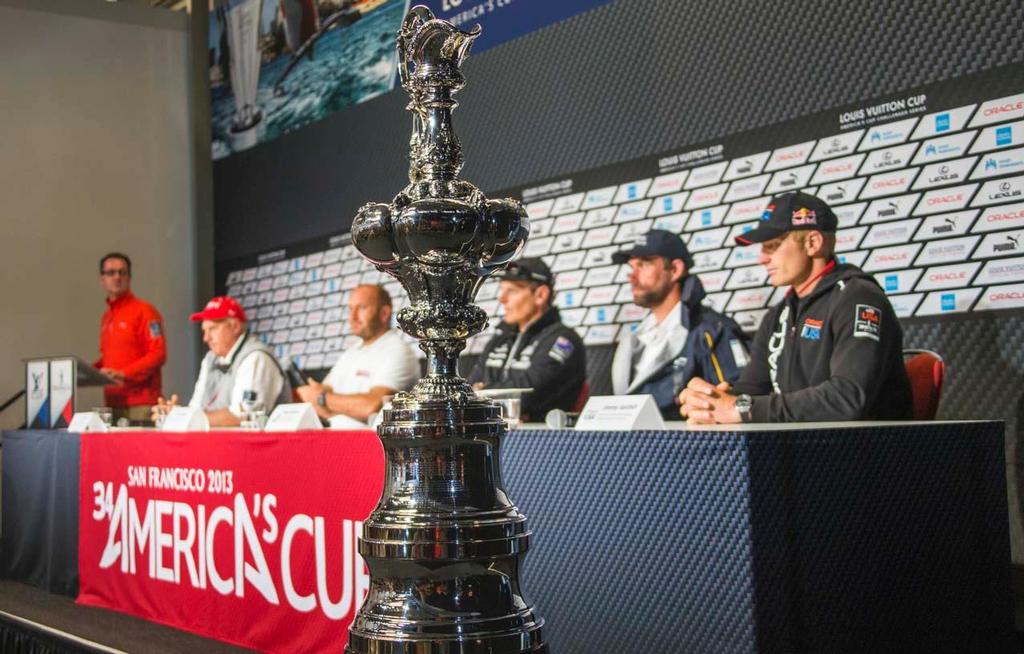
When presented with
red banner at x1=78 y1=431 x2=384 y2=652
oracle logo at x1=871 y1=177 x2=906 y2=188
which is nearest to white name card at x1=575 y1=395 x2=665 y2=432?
red banner at x1=78 y1=431 x2=384 y2=652

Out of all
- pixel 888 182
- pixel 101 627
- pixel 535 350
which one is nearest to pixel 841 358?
pixel 888 182

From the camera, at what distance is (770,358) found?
288 centimetres

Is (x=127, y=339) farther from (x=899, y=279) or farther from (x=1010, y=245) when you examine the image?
(x=1010, y=245)

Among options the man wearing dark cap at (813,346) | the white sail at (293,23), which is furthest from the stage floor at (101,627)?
the white sail at (293,23)

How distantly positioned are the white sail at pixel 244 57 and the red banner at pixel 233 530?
12.8 ft

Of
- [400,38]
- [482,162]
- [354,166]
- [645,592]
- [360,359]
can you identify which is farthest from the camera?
[354,166]

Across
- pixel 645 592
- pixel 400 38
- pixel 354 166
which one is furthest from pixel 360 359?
pixel 400 38

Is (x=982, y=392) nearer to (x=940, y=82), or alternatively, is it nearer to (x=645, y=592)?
(x=940, y=82)

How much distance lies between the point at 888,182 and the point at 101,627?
2586 mm

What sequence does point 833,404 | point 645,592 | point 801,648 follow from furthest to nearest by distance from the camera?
point 833,404
point 645,592
point 801,648

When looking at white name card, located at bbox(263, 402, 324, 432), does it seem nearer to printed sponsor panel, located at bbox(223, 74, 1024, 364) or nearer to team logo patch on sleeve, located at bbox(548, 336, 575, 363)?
team logo patch on sleeve, located at bbox(548, 336, 575, 363)

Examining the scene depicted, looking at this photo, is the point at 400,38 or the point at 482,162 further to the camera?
the point at 482,162

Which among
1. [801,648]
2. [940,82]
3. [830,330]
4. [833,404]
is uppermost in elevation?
[940,82]

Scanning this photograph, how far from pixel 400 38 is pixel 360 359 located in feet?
10.4
